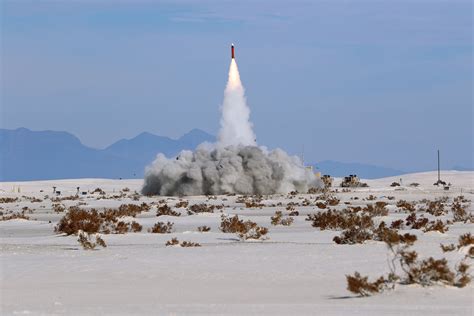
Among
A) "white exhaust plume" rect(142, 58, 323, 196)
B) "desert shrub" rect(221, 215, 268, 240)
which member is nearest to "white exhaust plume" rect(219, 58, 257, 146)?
"white exhaust plume" rect(142, 58, 323, 196)

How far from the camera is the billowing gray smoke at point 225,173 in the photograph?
67.6 meters

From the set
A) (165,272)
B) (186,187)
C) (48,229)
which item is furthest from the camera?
(186,187)

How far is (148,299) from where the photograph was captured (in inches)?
519

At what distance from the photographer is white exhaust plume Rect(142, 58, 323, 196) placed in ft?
221

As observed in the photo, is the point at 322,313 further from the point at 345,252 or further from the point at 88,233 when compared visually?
the point at 88,233

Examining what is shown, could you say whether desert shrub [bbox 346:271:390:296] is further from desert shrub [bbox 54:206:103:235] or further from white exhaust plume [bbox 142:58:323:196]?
white exhaust plume [bbox 142:58:323:196]

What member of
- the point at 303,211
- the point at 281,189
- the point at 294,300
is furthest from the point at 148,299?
the point at 281,189

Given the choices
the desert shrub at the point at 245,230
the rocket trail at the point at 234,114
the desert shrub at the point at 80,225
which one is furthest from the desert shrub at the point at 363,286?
the rocket trail at the point at 234,114

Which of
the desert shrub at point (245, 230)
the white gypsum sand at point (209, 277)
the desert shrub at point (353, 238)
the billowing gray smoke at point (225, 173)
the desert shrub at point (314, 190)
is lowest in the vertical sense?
the white gypsum sand at point (209, 277)

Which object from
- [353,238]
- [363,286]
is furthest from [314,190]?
[363,286]

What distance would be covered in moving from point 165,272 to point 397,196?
4809cm

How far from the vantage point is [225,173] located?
67500mm

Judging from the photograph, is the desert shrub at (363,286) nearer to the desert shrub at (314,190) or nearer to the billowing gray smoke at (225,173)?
the billowing gray smoke at (225,173)

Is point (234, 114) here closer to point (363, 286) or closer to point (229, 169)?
point (229, 169)
